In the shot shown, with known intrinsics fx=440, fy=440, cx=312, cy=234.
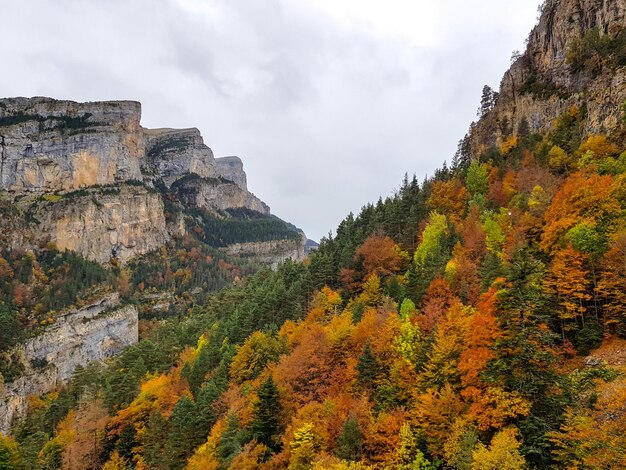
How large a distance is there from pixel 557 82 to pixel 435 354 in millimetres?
64615

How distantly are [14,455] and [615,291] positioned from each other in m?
67.0

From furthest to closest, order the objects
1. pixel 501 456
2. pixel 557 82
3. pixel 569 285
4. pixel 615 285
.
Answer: pixel 557 82
pixel 569 285
pixel 615 285
pixel 501 456

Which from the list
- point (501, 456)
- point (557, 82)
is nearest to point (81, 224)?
point (557, 82)

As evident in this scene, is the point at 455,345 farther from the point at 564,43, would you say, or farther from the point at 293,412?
the point at 564,43

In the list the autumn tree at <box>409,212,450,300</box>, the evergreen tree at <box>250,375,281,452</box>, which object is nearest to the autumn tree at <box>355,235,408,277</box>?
the autumn tree at <box>409,212,450,300</box>

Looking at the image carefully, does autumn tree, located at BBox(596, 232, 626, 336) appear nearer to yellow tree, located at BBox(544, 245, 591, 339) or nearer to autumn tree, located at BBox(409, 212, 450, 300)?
yellow tree, located at BBox(544, 245, 591, 339)

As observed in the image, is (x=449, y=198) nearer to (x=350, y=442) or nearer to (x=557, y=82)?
(x=557, y=82)

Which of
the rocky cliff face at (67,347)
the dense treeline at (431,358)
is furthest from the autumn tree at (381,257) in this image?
the rocky cliff face at (67,347)

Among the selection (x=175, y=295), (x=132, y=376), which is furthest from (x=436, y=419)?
(x=175, y=295)

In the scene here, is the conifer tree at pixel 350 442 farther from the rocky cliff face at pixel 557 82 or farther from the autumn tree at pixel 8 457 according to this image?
the rocky cliff face at pixel 557 82

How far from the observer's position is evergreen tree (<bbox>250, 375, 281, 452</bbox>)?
120ft

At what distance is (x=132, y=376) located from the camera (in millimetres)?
61094

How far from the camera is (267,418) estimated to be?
36.9m

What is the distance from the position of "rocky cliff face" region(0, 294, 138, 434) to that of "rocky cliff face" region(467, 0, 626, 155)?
120120 mm
